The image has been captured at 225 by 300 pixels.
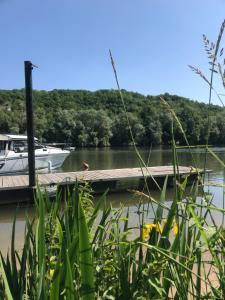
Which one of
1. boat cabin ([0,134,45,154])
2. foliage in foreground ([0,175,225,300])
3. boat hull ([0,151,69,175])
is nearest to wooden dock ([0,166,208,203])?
boat hull ([0,151,69,175])

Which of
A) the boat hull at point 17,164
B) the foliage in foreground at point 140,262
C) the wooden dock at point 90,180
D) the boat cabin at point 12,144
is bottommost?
the wooden dock at point 90,180

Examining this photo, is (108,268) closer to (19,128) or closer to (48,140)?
(19,128)

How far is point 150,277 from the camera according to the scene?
4.29 ft

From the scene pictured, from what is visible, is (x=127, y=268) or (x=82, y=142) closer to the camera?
(x=127, y=268)

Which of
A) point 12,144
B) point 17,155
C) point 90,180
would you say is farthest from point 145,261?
point 12,144

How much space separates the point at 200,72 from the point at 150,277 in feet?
2.16

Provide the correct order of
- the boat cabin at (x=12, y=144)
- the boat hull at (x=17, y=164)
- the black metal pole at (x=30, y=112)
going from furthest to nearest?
1. the boat cabin at (x=12, y=144)
2. the boat hull at (x=17, y=164)
3. the black metal pole at (x=30, y=112)

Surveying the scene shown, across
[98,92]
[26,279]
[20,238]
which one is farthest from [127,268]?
[98,92]

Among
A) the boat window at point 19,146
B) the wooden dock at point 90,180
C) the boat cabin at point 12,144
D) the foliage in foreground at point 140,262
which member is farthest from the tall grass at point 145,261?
the boat window at point 19,146

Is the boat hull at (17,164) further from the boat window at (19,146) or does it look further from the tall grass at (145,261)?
the tall grass at (145,261)

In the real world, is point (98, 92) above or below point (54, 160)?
above

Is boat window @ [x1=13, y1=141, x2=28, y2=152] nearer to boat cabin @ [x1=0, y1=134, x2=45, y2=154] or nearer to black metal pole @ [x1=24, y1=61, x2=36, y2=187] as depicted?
boat cabin @ [x1=0, y1=134, x2=45, y2=154]

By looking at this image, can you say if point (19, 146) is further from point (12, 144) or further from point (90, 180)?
point (90, 180)

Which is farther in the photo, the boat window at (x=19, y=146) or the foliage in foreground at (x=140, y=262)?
the boat window at (x=19, y=146)
